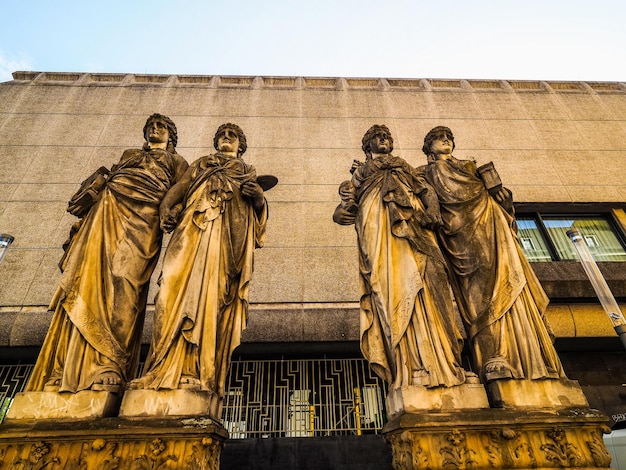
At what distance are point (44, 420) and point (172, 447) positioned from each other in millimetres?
1274

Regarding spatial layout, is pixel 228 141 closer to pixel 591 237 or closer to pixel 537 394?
pixel 537 394

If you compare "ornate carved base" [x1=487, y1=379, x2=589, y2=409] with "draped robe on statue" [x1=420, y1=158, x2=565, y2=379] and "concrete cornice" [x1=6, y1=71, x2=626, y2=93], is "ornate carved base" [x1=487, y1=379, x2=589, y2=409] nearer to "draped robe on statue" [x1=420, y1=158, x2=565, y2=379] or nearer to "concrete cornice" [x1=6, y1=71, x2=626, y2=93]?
"draped robe on statue" [x1=420, y1=158, x2=565, y2=379]

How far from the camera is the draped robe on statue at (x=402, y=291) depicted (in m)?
3.81

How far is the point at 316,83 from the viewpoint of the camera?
39.4ft

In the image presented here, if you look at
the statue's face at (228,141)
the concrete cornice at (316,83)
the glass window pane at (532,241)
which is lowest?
the statue's face at (228,141)

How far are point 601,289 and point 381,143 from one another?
5470 mm

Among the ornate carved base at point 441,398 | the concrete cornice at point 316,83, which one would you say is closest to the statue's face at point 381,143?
the ornate carved base at point 441,398

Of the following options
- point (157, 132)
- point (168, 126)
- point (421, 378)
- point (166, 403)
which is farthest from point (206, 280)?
point (168, 126)

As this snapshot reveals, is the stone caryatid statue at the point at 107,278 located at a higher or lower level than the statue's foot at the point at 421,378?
higher

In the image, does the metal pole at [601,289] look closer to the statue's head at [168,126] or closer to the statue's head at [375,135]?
the statue's head at [375,135]

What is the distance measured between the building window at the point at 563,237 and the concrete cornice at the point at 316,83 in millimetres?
5139

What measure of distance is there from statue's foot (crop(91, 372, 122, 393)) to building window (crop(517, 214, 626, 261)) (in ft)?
29.3

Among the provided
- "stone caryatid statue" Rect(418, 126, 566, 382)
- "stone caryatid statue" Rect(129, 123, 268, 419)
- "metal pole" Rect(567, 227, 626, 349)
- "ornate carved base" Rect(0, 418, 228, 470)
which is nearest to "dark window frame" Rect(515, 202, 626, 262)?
"metal pole" Rect(567, 227, 626, 349)

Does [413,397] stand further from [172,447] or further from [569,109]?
[569,109]
